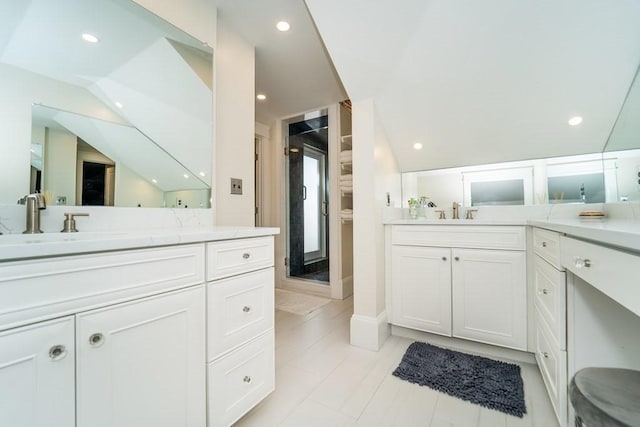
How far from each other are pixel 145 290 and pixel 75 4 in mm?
1316

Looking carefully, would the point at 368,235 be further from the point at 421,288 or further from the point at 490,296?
the point at 490,296

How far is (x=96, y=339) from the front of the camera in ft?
2.46

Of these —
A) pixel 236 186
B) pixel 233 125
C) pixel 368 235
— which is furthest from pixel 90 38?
pixel 368 235

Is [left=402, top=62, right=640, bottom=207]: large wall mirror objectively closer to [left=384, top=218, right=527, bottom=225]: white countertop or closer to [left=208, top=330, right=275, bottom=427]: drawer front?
[left=384, top=218, right=527, bottom=225]: white countertop

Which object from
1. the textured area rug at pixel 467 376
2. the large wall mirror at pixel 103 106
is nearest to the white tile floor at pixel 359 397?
the textured area rug at pixel 467 376

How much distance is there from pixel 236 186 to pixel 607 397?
1925 mm

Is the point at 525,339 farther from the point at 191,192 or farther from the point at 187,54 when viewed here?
the point at 187,54

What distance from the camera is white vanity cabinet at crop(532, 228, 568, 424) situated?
1091mm

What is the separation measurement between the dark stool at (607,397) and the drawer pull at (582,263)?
0.32m

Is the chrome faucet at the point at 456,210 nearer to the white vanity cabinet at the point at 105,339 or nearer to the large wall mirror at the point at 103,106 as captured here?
the large wall mirror at the point at 103,106

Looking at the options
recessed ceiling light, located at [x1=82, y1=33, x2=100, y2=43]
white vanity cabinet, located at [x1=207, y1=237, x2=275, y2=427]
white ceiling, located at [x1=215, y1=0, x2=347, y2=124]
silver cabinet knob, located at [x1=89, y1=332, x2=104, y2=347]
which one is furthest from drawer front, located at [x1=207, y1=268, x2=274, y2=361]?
white ceiling, located at [x1=215, y1=0, x2=347, y2=124]

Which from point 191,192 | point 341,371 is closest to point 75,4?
point 191,192

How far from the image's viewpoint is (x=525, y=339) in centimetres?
162

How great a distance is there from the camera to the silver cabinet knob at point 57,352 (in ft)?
2.21
